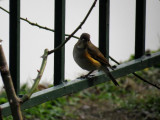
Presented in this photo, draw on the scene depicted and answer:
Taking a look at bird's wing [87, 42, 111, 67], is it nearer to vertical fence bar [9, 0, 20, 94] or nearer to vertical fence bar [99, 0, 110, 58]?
vertical fence bar [99, 0, 110, 58]

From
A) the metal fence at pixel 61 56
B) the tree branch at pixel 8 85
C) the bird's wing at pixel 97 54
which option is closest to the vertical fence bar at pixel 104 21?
the metal fence at pixel 61 56

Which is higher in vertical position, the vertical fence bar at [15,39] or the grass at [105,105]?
the vertical fence bar at [15,39]

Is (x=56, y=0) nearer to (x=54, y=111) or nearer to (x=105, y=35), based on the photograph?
(x=105, y=35)

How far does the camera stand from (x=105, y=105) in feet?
16.0

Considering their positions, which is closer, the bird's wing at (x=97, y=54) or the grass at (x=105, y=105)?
the bird's wing at (x=97, y=54)

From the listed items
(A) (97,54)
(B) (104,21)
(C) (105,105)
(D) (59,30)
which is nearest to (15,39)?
(D) (59,30)

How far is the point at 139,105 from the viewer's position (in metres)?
4.62

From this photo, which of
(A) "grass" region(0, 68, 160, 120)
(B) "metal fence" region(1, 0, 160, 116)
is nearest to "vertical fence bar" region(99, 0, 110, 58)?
(B) "metal fence" region(1, 0, 160, 116)

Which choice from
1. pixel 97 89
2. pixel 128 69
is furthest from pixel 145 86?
pixel 128 69

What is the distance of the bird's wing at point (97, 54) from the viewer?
3.25 metres

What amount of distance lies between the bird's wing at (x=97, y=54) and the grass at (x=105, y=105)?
84 cm

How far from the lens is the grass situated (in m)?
4.31

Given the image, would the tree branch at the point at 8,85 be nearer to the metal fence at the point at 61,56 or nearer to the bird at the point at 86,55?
the metal fence at the point at 61,56

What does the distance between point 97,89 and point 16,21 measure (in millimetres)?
3275
